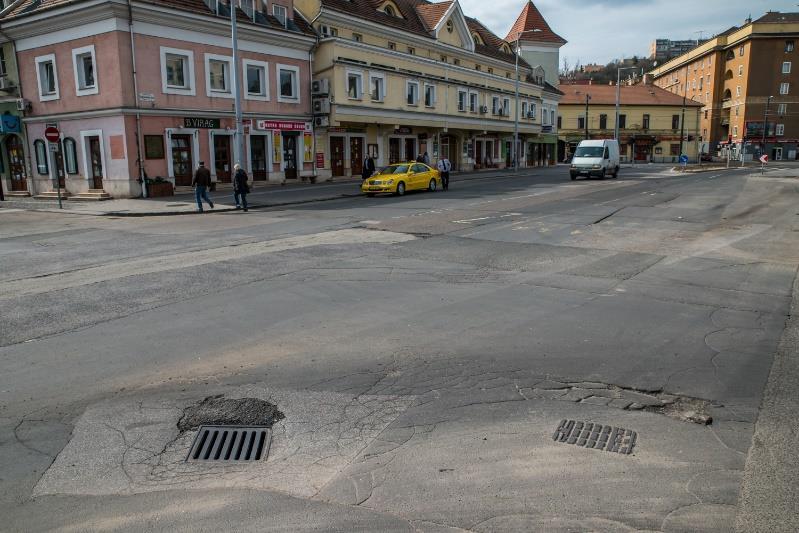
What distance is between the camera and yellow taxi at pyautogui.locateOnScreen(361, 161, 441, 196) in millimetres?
27734

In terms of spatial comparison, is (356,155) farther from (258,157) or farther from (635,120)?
(635,120)

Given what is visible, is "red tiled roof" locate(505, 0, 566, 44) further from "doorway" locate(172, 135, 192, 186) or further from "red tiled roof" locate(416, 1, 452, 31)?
"doorway" locate(172, 135, 192, 186)

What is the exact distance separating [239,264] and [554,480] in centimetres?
860

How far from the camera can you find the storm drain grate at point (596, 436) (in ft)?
14.4

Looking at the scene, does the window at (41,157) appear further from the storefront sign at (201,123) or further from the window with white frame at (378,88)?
the window with white frame at (378,88)

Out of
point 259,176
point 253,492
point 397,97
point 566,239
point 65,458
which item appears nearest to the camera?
point 253,492

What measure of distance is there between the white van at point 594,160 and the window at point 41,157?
30.1m

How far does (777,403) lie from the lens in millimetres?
5129

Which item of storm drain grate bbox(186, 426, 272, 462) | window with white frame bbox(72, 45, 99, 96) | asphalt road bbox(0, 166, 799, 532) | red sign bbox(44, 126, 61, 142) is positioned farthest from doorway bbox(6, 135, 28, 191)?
storm drain grate bbox(186, 426, 272, 462)

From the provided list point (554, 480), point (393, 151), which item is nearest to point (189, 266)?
point (554, 480)

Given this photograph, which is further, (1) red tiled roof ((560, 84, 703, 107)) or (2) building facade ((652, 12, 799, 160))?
(1) red tiled roof ((560, 84, 703, 107))

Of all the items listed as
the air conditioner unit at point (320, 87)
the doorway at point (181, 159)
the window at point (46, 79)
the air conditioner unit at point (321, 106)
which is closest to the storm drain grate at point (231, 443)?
the doorway at point (181, 159)

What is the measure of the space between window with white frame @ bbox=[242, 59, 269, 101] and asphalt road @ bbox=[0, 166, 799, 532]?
21.5m

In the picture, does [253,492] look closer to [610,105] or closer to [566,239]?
[566,239]
